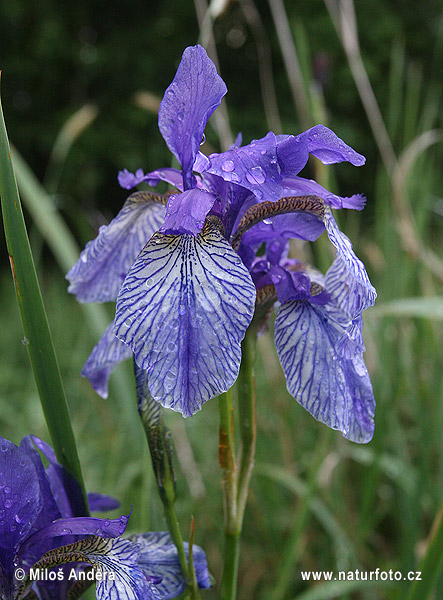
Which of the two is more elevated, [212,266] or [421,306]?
[212,266]

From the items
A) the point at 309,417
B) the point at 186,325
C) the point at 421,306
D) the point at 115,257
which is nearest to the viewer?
the point at 186,325

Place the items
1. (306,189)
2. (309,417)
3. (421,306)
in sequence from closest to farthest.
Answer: (306,189) < (421,306) < (309,417)

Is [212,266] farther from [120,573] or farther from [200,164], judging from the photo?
[120,573]

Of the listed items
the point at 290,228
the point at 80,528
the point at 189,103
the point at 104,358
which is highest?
the point at 189,103

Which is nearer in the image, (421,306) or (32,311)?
(32,311)

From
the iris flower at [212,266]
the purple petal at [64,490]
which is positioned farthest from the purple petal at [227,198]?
the purple petal at [64,490]

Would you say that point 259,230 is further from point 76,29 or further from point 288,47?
point 76,29

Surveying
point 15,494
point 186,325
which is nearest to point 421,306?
point 186,325

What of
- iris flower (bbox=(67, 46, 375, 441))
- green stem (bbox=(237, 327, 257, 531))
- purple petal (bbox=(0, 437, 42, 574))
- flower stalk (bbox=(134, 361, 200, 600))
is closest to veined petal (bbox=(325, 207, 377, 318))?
iris flower (bbox=(67, 46, 375, 441))
